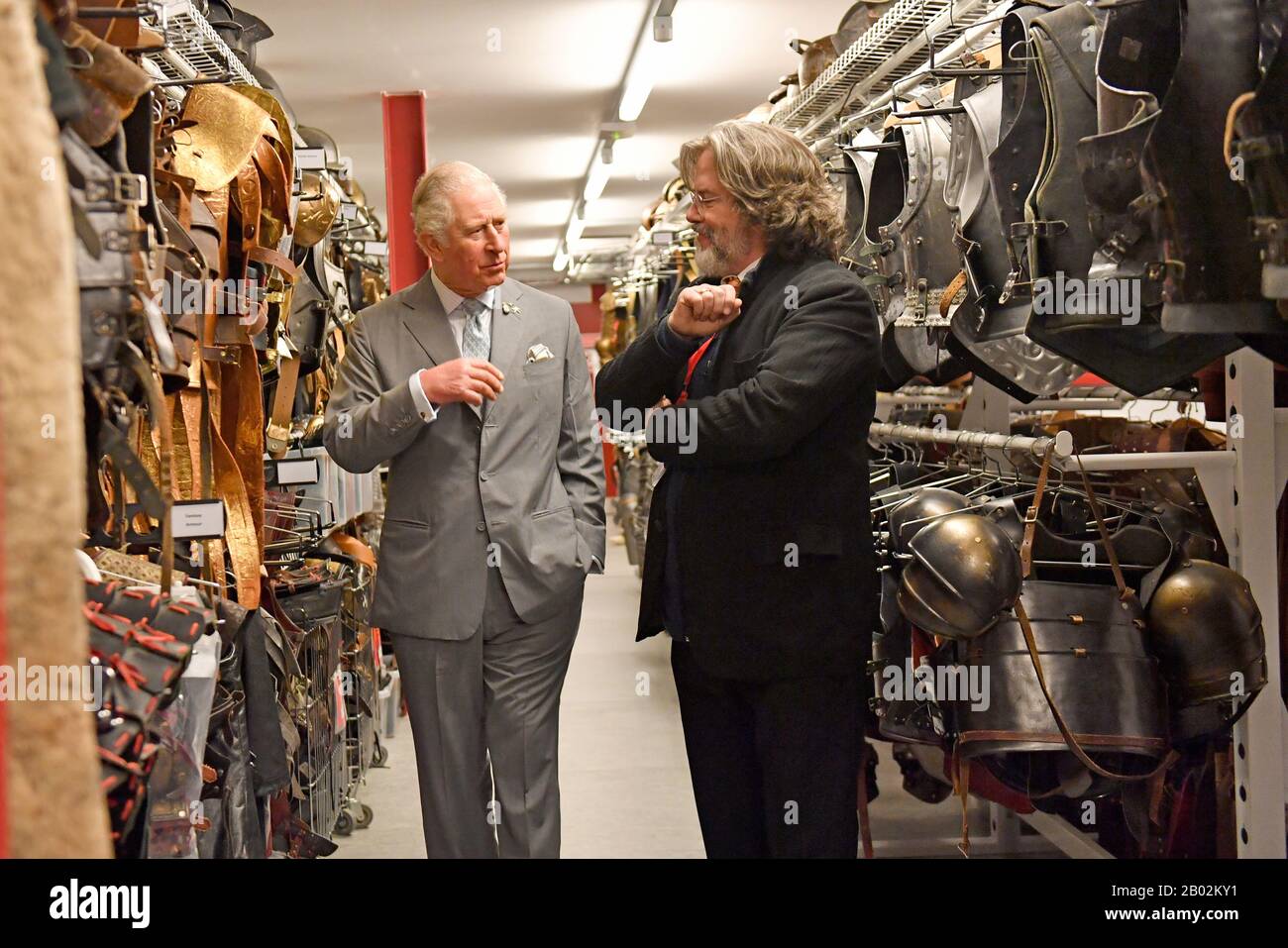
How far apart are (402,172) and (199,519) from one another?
261 inches

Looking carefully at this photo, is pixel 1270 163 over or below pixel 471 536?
over

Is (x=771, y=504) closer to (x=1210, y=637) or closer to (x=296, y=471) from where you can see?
(x=1210, y=637)

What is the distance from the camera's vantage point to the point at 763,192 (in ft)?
8.87

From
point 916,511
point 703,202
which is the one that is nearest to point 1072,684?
point 916,511

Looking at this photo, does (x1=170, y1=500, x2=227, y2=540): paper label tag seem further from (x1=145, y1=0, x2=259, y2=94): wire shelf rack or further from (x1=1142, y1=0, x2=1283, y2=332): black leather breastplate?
(x1=1142, y1=0, x2=1283, y2=332): black leather breastplate

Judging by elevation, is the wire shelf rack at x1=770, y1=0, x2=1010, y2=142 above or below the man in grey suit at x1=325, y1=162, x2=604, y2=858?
above

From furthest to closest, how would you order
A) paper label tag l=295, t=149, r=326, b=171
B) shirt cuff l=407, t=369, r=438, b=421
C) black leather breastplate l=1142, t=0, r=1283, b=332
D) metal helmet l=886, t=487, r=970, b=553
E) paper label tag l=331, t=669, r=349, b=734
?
paper label tag l=331, t=669, r=349, b=734 < paper label tag l=295, t=149, r=326, b=171 < metal helmet l=886, t=487, r=970, b=553 < shirt cuff l=407, t=369, r=438, b=421 < black leather breastplate l=1142, t=0, r=1283, b=332

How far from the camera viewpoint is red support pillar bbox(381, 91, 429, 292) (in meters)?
8.29

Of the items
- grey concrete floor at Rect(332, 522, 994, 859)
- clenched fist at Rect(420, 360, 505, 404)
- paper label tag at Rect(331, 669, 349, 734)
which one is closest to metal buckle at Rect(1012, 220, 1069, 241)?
clenched fist at Rect(420, 360, 505, 404)

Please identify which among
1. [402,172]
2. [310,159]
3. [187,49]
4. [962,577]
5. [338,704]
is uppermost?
[402,172]

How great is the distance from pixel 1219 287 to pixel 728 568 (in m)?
1.12

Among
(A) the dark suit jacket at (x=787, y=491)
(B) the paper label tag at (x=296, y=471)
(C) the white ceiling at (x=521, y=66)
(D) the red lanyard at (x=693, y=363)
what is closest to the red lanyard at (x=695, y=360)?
(D) the red lanyard at (x=693, y=363)

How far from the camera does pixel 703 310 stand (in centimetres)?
267
